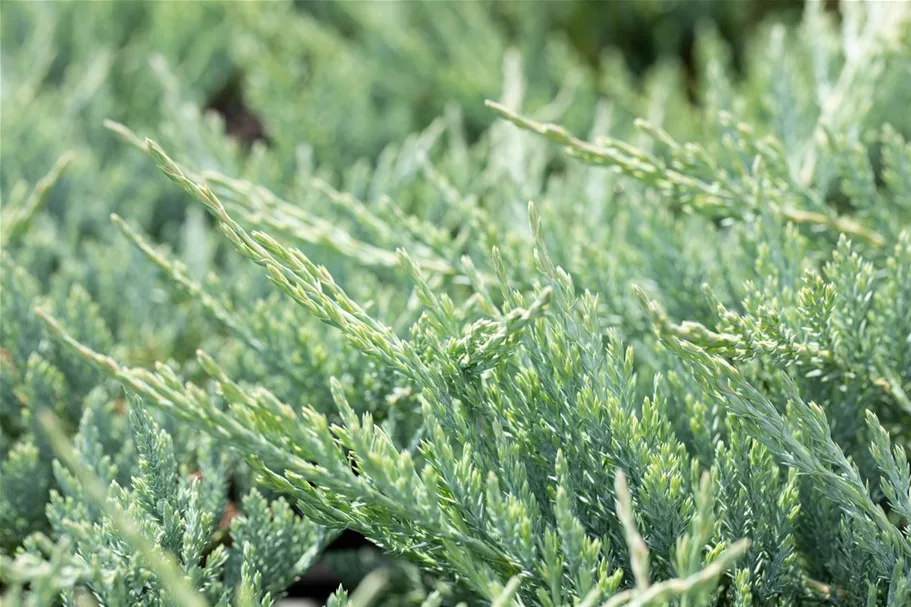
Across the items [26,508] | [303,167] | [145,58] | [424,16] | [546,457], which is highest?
[424,16]

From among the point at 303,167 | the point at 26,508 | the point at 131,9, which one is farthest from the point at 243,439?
the point at 131,9

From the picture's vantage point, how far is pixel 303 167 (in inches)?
56.8

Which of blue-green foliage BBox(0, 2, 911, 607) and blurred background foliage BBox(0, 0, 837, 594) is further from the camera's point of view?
blurred background foliage BBox(0, 0, 837, 594)

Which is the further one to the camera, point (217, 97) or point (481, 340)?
point (217, 97)

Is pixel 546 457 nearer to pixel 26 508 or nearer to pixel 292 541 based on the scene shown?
pixel 292 541

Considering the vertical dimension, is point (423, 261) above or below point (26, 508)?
above

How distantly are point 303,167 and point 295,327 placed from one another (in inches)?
21.6

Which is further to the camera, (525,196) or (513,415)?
(525,196)

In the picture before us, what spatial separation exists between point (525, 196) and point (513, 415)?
1.67 feet

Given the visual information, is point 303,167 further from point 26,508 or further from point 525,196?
point 26,508

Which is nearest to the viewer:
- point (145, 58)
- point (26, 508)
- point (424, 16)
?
point (26, 508)

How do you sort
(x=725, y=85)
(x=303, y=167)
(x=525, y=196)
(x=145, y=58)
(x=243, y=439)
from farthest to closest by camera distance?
1. (x=145, y=58)
2. (x=303, y=167)
3. (x=725, y=85)
4. (x=525, y=196)
5. (x=243, y=439)

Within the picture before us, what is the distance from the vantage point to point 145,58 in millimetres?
1822

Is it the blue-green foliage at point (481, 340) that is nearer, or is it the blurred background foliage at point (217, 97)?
the blue-green foliage at point (481, 340)
